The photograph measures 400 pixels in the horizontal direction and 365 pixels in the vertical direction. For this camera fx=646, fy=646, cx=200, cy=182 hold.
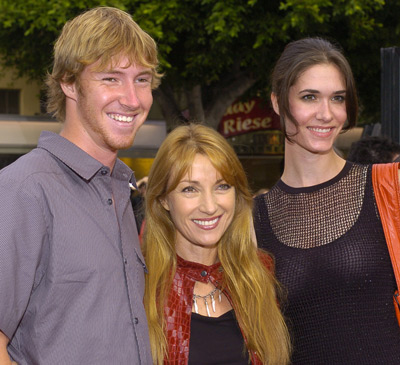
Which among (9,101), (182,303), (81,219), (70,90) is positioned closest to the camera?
(81,219)

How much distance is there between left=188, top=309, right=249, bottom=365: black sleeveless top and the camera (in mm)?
2875

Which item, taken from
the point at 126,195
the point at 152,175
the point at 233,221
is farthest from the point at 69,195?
the point at 233,221

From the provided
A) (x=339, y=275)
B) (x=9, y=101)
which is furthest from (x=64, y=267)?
(x=9, y=101)

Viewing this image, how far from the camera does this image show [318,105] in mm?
3111

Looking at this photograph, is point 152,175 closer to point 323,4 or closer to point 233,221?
point 233,221

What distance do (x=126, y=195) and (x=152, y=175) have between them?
0.42 meters

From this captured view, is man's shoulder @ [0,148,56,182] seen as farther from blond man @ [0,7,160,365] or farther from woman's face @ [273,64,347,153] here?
woman's face @ [273,64,347,153]

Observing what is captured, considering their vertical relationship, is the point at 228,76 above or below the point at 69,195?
above

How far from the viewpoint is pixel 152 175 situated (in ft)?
10.5

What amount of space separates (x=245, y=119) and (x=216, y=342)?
13839 mm

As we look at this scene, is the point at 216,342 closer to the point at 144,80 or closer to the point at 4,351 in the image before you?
the point at 4,351

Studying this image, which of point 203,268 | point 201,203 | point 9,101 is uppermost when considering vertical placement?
point 9,101

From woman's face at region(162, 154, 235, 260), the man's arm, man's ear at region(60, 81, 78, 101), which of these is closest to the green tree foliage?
woman's face at region(162, 154, 235, 260)

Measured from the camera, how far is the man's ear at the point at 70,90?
2580mm
